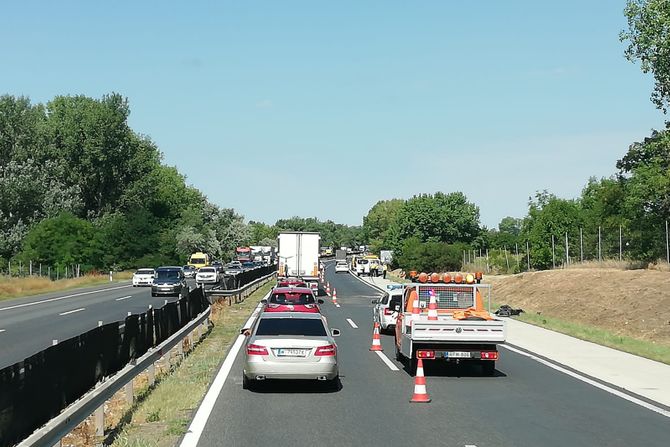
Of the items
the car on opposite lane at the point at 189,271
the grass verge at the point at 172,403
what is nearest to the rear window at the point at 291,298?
the grass verge at the point at 172,403

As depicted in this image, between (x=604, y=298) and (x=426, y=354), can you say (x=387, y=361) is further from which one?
(x=604, y=298)

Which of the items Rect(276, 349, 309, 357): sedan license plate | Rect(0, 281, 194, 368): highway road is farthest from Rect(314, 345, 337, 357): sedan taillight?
Rect(0, 281, 194, 368): highway road

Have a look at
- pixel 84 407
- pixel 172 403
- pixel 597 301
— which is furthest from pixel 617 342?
pixel 597 301

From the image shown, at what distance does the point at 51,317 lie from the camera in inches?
1309

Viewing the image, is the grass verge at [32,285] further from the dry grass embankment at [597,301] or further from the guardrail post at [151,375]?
the guardrail post at [151,375]

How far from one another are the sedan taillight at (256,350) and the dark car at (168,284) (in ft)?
116

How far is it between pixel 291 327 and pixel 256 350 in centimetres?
91

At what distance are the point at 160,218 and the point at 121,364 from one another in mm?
108599

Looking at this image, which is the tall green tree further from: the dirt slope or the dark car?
the dark car

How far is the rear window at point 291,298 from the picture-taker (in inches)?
1052

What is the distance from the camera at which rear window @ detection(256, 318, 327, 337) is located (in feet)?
48.5

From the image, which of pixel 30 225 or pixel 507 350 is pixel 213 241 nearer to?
pixel 30 225

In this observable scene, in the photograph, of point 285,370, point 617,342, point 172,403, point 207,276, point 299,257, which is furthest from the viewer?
point 207,276

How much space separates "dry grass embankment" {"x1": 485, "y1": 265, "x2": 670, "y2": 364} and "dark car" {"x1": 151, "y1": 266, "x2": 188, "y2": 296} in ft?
63.9
